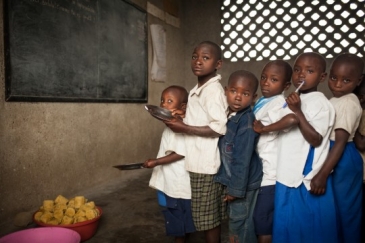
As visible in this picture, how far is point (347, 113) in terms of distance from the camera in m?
1.21

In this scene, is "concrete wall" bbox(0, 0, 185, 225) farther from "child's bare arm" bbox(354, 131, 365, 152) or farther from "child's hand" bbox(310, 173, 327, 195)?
"child's bare arm" bbox(354, 131, 365, 152)

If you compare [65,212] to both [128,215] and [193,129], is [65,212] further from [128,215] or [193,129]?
[193,129]

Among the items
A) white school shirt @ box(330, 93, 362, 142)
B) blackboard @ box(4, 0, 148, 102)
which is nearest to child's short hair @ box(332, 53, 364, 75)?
white school shirt @ box(330, 93, 362, 142)

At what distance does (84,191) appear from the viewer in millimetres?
2727

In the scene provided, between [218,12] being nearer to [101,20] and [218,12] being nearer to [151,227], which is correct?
[101,20]

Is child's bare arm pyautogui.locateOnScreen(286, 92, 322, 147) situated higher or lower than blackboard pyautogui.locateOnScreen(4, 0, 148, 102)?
lower

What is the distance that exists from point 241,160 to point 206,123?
247 mm

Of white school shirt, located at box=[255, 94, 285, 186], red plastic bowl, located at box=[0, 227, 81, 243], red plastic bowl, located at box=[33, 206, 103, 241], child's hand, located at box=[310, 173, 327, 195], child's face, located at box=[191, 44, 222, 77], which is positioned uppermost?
child's face, located at box=[191, 44, 222, 77]

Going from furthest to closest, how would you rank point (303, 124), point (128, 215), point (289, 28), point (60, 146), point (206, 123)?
point (289, 28) < point (60, 146) < point (128, 215) < point (206, 123) < point (303, 124)

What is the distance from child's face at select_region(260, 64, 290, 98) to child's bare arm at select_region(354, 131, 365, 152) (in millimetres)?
413

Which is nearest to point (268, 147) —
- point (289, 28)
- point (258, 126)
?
point (258, 126)

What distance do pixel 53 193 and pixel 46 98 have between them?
80cm

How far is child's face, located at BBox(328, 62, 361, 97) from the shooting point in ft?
4.08

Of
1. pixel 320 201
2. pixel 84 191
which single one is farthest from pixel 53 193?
pixel 320 201
